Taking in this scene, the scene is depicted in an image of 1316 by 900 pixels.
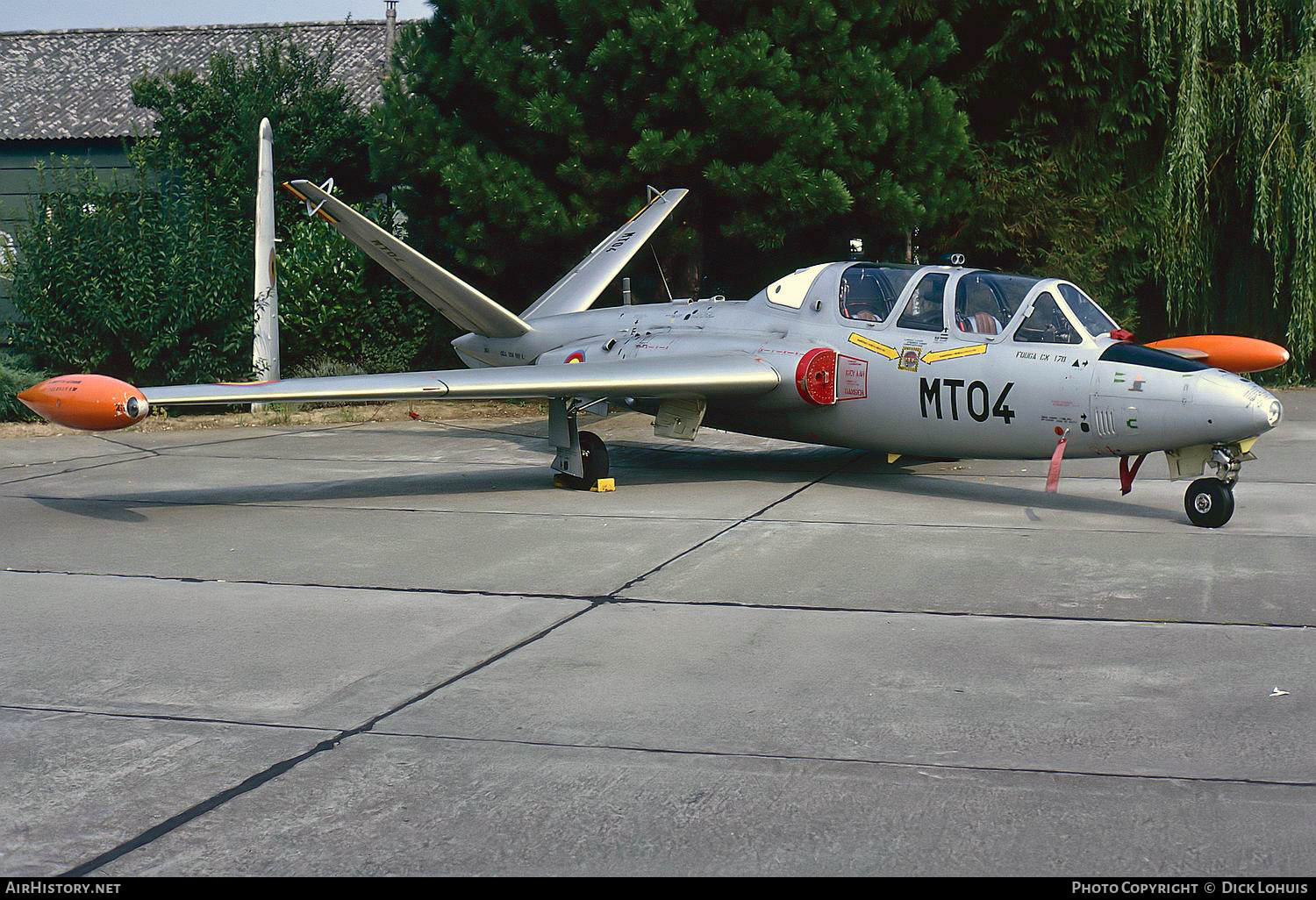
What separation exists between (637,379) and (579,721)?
6.16 m

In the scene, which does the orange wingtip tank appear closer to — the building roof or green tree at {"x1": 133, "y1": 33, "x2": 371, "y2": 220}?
green tree at {"x1": 133, "y1": 33, "x2": 371, "y2": 220}

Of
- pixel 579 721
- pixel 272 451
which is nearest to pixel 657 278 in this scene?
pixel 272 451

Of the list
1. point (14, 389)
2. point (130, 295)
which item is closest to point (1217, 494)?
point (130, 295)

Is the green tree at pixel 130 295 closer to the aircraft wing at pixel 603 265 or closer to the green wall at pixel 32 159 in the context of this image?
the aircraft wing at pixel 603 265

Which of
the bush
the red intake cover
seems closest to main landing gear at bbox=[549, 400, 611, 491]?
the red intake cover

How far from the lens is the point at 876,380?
11.2 metres

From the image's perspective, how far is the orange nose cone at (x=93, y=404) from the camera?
9211 mm

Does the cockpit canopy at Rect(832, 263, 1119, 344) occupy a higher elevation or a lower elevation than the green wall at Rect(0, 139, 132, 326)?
lower

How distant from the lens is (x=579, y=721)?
5.32 meters

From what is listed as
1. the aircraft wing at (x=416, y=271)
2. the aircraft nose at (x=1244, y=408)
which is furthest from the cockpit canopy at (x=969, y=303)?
the aircraft wing at (x=416, y=271)

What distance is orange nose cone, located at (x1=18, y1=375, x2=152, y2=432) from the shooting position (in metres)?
9.21

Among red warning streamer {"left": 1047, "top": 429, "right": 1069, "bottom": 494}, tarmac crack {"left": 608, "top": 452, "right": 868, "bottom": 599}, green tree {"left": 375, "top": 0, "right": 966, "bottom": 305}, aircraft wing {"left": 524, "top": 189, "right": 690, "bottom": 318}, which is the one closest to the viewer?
tarmac crack {"left": 608, "top": 452, "right": 868, "bottom": 599}

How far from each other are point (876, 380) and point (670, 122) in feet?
25.0
